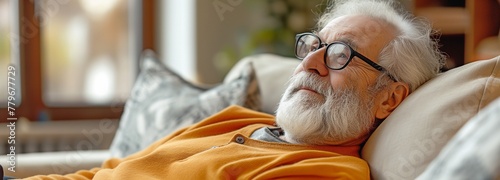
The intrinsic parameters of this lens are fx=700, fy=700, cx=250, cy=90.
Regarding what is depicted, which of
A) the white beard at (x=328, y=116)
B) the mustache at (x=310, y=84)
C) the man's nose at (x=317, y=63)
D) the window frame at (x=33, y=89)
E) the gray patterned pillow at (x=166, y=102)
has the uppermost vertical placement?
the man's nose at (x=317, y=63)

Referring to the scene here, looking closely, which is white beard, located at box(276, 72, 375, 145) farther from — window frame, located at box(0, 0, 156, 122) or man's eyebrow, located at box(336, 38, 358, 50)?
window frame, located at box(0, 0, 156, 122)

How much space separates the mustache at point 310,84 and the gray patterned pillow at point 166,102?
0.46 m

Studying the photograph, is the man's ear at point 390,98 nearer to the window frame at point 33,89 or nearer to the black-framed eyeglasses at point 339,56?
the black-framed eyeglasses at point 339,56

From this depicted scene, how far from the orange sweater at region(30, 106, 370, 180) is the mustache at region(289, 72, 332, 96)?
0.42 ft

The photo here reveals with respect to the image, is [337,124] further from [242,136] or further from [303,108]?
[242,136]

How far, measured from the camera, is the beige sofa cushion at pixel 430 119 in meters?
1.28

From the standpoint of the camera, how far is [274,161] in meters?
1.40

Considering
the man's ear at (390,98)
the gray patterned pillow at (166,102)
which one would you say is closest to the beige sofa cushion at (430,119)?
the man's ear at (390,98)

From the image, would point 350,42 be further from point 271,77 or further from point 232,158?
point 271,77

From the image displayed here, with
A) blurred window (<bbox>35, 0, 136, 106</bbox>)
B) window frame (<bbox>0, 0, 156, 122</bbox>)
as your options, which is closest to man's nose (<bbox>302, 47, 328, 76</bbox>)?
window frame (<bbox>0, 0, 156, 122</bbox>)

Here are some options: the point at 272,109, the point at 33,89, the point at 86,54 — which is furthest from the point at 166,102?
the point at 86,54

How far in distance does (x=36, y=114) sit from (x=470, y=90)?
2971mm

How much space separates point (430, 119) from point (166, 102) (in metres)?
1.05

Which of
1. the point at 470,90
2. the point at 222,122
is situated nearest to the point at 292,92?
the point at 222,122
